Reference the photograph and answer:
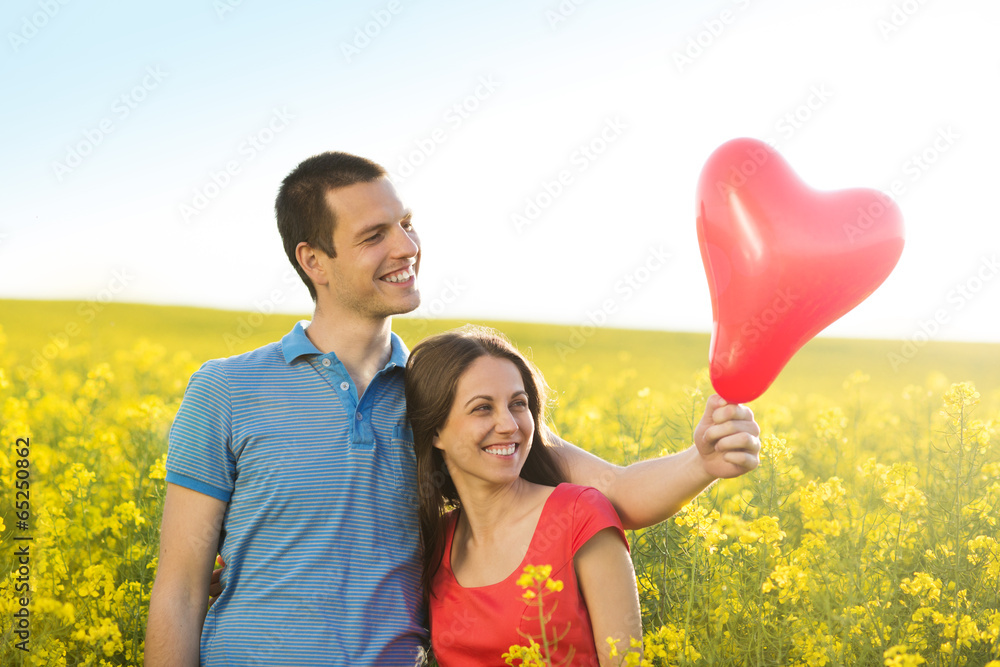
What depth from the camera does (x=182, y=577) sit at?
2.50m

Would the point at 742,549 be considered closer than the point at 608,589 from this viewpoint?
No

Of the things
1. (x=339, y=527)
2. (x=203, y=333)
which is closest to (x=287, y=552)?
(x=339, y=527)

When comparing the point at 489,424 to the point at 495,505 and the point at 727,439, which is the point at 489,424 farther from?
the point at 727,439

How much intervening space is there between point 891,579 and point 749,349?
1674 mm

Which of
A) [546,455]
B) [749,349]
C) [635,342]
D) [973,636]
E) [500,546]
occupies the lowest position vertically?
[973,636]

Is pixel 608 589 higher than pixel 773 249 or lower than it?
lower

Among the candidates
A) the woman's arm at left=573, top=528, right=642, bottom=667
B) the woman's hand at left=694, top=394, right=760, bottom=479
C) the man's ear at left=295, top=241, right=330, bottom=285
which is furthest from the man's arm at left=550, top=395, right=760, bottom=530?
the man's ear at left=295, top=241, right=330, bottom=285

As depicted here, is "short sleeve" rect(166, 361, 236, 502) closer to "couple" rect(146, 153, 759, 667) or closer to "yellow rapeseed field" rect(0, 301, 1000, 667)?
"couple" rect(146, 153, 759, 667)

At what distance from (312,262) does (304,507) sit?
86 centimetres

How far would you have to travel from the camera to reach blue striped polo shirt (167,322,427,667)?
2.41 m

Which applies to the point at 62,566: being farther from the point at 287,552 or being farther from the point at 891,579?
the point at 891,579

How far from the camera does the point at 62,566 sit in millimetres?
3498

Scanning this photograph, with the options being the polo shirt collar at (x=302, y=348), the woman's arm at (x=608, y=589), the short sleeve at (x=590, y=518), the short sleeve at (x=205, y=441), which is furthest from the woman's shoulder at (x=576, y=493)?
the short sleeve at (x=205, y=441)

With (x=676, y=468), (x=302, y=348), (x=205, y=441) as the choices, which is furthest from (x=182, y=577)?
(x=676, y=468)
